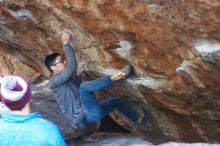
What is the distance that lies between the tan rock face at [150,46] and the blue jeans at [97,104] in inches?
4.4

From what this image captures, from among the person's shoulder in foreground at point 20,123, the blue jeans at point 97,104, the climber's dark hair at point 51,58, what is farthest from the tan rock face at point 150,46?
the person's shoulder in foreground at point 20,123

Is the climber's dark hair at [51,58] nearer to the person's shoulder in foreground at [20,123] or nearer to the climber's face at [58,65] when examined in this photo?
the climber's face at [58,65]

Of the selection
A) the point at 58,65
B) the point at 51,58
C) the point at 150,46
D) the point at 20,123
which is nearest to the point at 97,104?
the point at 58,65

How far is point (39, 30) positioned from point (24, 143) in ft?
10.1

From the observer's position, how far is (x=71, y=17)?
217 inches

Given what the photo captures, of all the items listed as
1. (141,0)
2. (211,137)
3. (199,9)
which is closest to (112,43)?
(141,0)

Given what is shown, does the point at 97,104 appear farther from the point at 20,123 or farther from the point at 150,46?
the point at 20,123

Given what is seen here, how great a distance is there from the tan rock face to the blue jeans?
11 centimetres

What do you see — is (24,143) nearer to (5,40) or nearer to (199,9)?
(199,9)

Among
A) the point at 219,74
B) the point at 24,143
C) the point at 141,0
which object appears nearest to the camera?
the point at 24,143

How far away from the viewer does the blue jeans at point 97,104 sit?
19.2 feet

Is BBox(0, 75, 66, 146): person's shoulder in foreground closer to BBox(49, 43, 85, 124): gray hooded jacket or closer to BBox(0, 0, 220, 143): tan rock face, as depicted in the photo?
BBox(0, 0, 220, 143): tan rock face

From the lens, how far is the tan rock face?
15.3 ft

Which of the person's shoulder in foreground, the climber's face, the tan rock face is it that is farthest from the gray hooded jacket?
the person's shoulder in foreground
